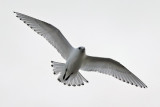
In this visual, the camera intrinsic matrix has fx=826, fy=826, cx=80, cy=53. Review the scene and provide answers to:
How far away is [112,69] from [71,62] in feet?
5.02

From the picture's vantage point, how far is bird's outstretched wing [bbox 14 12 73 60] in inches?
915

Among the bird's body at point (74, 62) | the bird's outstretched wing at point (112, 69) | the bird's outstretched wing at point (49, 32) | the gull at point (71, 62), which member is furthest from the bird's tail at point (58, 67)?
the bird's outstretched wing at point (112, 69)

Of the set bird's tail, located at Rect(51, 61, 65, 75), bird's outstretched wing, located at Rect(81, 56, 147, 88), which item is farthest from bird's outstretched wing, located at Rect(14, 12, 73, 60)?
bird's outstretched wing, located at Rect(81, 56, 147, 88)

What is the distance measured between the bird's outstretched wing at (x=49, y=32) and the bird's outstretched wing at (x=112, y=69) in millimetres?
778

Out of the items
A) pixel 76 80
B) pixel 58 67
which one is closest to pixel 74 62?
pixel 58 67

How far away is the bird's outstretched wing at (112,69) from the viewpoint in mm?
23781

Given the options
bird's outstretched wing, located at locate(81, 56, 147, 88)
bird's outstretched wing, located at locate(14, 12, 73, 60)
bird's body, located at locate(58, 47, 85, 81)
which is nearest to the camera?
bird's body, located at locate(58, 47, 85, 81)

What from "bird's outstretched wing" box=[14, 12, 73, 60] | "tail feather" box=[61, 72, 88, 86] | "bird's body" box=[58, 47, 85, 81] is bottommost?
"tail feather" box=[61, 72, 88, 86]

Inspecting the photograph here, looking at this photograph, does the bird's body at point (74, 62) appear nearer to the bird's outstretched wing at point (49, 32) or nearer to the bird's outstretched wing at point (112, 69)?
the bird's outstretched wing at point (49, 32)

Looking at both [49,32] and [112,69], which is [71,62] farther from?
[112,69]

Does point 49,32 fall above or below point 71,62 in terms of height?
above

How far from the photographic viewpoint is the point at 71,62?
75.4ft

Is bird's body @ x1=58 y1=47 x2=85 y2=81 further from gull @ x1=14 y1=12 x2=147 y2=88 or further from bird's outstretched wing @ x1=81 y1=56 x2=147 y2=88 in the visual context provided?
bird's outstretched wing @ x1=81 y1=56 x2=147 y2=88

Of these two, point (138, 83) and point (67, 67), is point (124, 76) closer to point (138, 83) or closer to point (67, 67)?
point (138, 83)
